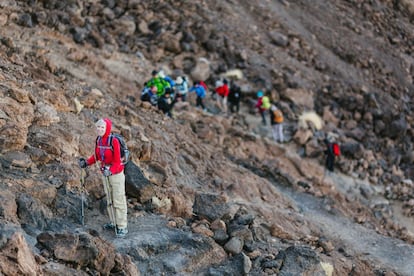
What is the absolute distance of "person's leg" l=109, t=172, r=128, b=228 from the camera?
26.7 feet

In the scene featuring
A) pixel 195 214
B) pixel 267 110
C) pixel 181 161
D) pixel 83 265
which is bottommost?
pixel 267 110

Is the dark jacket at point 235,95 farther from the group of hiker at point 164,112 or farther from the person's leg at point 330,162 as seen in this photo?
the person's leg at point 330,162

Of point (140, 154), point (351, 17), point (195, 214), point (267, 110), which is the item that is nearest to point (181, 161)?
point (140, 154)

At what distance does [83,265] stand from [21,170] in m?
2.37

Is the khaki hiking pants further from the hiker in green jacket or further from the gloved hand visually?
the hiker in green jacket

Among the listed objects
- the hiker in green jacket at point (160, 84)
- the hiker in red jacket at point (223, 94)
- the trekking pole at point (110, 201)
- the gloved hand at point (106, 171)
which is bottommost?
the hiker in red jacket at point (223, 94)

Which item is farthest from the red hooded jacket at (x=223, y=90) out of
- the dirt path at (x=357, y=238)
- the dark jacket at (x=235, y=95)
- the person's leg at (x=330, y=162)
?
the dirt path at (x=357, y=238)

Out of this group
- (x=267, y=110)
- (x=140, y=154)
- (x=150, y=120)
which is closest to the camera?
(x=140, y=154)

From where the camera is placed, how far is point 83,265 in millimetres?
7086

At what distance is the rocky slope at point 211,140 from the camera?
848 cm

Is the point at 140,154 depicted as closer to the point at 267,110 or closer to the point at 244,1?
the point at 267,110

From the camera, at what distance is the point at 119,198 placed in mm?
8273

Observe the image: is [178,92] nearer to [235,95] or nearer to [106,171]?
[235,95]

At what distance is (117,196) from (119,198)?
0.15ft
